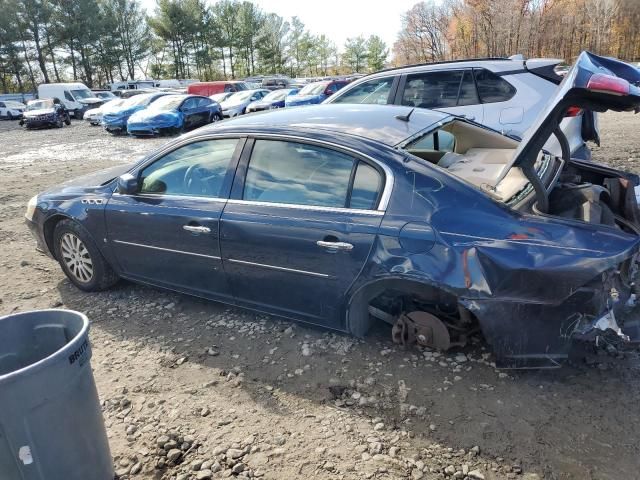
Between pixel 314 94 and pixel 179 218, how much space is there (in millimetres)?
16718

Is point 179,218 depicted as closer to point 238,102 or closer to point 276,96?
point 276,96

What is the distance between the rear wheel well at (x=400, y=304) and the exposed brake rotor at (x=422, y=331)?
64 mm

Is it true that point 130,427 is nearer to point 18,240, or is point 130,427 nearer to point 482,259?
point 482,259

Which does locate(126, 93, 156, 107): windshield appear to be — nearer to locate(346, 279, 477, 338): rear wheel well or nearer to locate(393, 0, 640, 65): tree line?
locate(346, 279, 477, 338): rear wheel well

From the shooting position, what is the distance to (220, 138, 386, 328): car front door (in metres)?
2.99

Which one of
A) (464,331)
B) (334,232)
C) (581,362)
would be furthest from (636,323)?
(334,232)

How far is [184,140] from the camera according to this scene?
12.5 feet

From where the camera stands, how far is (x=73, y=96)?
29.5 metres

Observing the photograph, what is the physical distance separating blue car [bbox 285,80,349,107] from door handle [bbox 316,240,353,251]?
16077 mm

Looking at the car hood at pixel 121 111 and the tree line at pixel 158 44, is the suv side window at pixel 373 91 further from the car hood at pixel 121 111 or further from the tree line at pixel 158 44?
the tree line at pixel 158 44

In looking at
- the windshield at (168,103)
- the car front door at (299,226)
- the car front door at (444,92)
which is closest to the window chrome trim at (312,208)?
the car front door at (299,226)

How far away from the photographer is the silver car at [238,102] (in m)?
22.4

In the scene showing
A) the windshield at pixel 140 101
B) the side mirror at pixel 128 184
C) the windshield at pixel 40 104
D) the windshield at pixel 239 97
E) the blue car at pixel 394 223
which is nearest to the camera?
the blue car at pixel 394 223

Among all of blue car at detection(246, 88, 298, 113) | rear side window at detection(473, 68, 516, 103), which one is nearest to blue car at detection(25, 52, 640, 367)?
rear side window at detection(473, 68, 516, 103)
